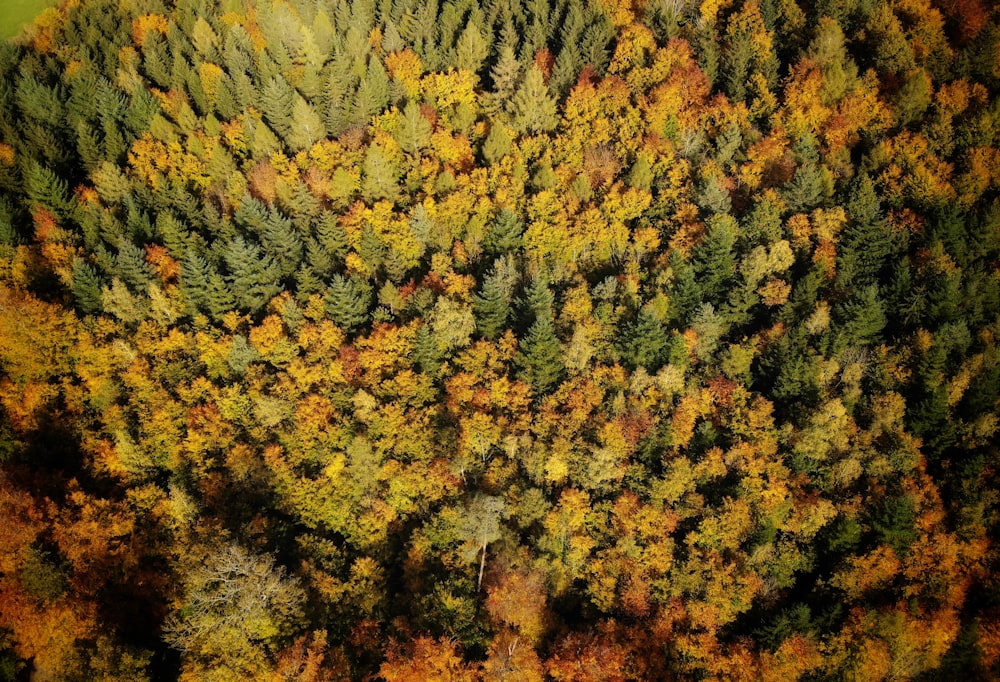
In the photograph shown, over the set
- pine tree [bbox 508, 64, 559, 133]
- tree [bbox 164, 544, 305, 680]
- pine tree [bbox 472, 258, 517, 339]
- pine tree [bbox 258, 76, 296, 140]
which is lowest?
tree [bbox 164, 544, 305, 680]

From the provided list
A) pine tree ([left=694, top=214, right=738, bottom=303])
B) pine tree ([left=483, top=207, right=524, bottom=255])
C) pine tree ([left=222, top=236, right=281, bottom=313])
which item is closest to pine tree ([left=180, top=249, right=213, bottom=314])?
pine tree ([left=222, top=236, right=281, bottom=313])

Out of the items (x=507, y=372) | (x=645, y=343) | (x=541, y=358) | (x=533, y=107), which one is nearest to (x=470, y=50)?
(x=533, y=107)

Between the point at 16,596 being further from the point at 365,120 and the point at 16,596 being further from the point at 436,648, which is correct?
the point at 365,120

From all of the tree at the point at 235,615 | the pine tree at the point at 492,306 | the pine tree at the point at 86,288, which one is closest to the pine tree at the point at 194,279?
the pine tree at the point at 86,288

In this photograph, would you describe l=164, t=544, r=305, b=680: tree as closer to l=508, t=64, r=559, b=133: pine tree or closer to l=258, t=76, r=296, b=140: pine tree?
l=258, t=76, r=296, b=140: pine tree

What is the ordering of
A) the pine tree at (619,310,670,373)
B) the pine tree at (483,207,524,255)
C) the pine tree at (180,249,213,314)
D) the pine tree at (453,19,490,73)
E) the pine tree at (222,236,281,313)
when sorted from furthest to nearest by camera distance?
the pine tree at (453,19,490,73) → the pine tree at (483,207,524,255) → the pine tree at (222,236,281,313) → the pine tree at (180,249,213,314) → the pine tree at (619,310,670,373)

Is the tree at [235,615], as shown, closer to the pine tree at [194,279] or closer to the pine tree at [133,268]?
the pine tree at [194,279]
